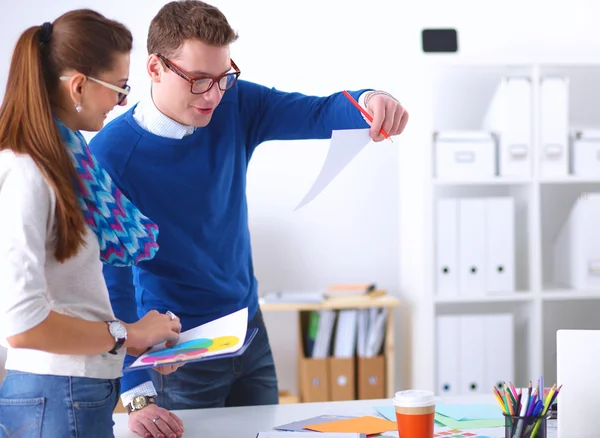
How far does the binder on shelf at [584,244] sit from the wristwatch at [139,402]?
2.40 m

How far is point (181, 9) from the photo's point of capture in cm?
157

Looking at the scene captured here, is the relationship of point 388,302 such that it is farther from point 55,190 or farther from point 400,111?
point 55,190

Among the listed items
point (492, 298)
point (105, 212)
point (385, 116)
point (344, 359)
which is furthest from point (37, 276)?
point (492, 298)

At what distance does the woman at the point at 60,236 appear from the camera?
0.94 m

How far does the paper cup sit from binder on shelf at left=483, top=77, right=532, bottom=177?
225 cm

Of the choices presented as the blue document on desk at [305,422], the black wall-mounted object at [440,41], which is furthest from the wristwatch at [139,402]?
the black wall-mounted object at [440,41]

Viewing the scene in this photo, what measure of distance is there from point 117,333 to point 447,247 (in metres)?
2.43

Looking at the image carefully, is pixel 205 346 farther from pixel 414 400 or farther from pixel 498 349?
pixel 498 349

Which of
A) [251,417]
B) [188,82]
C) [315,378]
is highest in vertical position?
[188,82]

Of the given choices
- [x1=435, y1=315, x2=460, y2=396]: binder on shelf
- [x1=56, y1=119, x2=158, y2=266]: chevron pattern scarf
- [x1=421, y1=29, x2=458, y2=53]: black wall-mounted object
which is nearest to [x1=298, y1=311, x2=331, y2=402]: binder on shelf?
[x1=435, y1=315, x2=460, y2=396]: binder on shelf

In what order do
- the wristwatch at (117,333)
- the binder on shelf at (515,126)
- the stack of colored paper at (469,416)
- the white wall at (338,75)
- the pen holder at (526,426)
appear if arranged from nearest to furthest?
1. the wristwatch at (117,333)
2. the pen holder at (526,426)
3. the stack of colored paper at (469,416)
4. the binder on shelf at (515,126)
5. the white wall at (338,75)

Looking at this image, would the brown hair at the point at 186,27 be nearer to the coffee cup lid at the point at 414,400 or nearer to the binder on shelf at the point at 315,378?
the coffee cup lid at the point at 414,400

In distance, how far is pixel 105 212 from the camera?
109 centimetres

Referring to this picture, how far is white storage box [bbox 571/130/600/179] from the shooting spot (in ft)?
10.9
